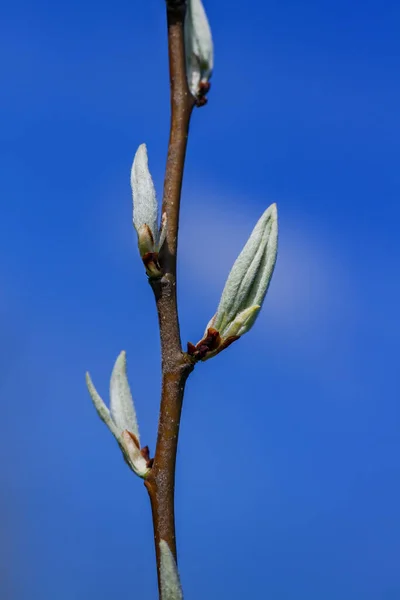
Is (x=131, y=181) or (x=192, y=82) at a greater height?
(x=192, y=82)

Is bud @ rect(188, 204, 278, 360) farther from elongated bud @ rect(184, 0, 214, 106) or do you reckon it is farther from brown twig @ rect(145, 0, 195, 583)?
elongated bud @ rect(184, 0, 214, 106)

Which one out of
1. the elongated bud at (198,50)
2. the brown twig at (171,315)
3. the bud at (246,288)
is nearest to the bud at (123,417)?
the brown twig at (171,315)

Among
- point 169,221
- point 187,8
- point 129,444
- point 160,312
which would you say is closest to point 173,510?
point 129,444

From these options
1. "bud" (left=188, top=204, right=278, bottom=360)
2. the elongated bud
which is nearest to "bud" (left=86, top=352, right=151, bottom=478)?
"bud" (left=188, top=204, right=278, bottom=360)

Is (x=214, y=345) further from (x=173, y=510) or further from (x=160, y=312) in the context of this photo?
(x=173, y=510)

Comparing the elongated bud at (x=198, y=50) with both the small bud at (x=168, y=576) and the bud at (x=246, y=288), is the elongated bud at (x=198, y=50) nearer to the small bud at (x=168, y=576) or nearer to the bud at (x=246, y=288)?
the bud at (x=246, y=288)

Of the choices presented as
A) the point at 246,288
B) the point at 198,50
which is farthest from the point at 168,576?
the point at 198,50

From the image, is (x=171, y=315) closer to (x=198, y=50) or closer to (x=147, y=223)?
(x=147, y=223)
